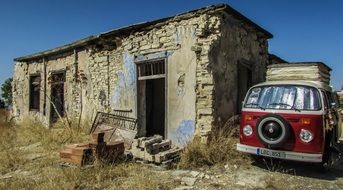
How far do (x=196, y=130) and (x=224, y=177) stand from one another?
6.86ft

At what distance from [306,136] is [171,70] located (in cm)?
395

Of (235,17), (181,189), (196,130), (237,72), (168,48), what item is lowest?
(181,189)

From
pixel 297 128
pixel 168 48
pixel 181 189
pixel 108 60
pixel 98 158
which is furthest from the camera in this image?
pixel 108 60

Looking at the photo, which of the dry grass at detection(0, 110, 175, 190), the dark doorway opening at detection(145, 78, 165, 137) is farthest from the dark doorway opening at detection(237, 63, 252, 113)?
the dry grass at detection(0, 110, 175, 190)

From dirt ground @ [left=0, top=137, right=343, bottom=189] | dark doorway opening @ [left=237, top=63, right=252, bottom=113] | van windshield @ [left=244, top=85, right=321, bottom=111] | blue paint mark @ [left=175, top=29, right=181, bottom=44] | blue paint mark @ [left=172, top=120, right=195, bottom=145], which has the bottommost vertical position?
dirt ground @ [left=0, top=137, right=343, bottom=189]

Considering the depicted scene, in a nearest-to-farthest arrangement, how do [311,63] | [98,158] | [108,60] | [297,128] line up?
[297,128], [98,158], [311,63], [108,60]

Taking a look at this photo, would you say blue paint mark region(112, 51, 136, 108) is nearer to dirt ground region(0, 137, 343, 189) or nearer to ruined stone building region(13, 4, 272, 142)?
ruined stone building region(13, 4, 272, 142)

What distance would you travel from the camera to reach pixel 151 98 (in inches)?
442

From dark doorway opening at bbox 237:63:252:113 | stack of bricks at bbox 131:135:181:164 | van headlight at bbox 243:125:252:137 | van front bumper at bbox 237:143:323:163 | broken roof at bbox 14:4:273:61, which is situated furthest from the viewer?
dark doorway opening at bbox 237:63:252:113

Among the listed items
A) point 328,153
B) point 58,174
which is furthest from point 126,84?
point 328,153

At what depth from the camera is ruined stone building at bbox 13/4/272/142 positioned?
8.22 meters

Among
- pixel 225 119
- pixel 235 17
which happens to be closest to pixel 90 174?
pixel 225 119

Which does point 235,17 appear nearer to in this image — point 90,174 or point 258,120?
point 258,120

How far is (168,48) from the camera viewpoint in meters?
8.91
